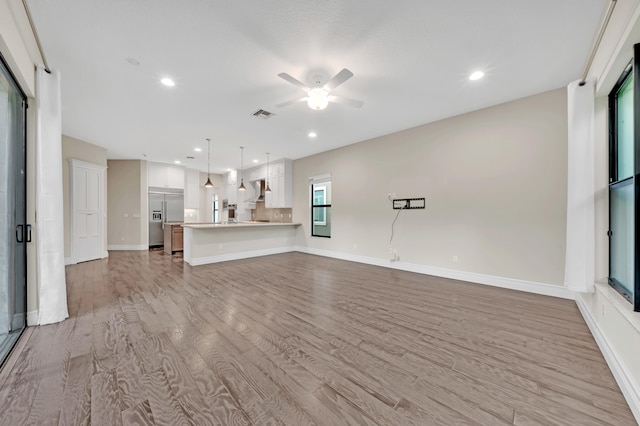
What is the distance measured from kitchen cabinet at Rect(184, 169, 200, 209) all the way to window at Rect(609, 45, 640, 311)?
9.84 meters

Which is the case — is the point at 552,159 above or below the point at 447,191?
above

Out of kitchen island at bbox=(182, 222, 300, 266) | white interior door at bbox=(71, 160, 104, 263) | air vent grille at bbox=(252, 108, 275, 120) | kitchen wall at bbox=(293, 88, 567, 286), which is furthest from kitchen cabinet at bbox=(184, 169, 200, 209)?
kitchen wall at bbox=(293, 88, 567, 286)

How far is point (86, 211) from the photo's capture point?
582 cm

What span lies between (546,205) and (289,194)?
5936 millimetres

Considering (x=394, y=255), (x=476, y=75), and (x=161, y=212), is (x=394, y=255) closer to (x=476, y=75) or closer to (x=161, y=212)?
(x=476, y=75)

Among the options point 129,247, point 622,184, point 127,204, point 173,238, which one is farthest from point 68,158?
point 622,184

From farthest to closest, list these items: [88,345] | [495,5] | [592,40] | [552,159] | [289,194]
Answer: [289,194] → [552,159] → [592,40] → [88,345] → [495,5]

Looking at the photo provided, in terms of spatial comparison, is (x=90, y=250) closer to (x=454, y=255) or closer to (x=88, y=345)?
(x=88, y=345)

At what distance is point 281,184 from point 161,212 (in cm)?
430

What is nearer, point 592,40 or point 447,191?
point 592,40

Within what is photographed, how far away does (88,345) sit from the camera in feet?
6.88

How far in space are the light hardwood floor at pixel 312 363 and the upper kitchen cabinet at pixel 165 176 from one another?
520 centimetres

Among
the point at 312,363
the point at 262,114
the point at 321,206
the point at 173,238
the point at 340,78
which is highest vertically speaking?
the point at 262,114

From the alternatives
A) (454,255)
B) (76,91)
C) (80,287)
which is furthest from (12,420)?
(454,255)
